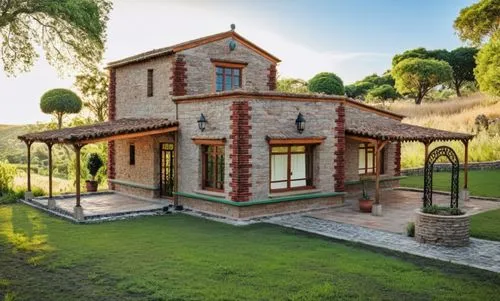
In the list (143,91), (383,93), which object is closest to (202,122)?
(143,91)

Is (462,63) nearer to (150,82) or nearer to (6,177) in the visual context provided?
(150,82)

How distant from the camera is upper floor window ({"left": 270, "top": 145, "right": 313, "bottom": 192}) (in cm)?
1549

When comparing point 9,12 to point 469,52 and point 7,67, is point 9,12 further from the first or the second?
point 469,52

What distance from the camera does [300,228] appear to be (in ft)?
43.8

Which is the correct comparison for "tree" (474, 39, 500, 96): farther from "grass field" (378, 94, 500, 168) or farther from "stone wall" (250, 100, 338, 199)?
"stone wall" (250, 100, 338, 199)

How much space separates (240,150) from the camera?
1426cm

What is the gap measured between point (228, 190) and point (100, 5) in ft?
41.6

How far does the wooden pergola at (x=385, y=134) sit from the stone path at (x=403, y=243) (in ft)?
8.99

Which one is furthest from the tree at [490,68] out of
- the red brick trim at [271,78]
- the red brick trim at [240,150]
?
the red brick trim at [240,150]

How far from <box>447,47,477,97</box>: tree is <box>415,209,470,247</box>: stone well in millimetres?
52780

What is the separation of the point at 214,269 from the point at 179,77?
378 inches

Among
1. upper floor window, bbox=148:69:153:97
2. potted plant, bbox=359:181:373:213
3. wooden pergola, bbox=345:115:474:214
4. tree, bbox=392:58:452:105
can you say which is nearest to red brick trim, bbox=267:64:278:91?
wooden pergola, bbox=345:115:474:214

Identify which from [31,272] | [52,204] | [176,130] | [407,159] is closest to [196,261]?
[31,272]

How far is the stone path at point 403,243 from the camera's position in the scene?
10070 mm
